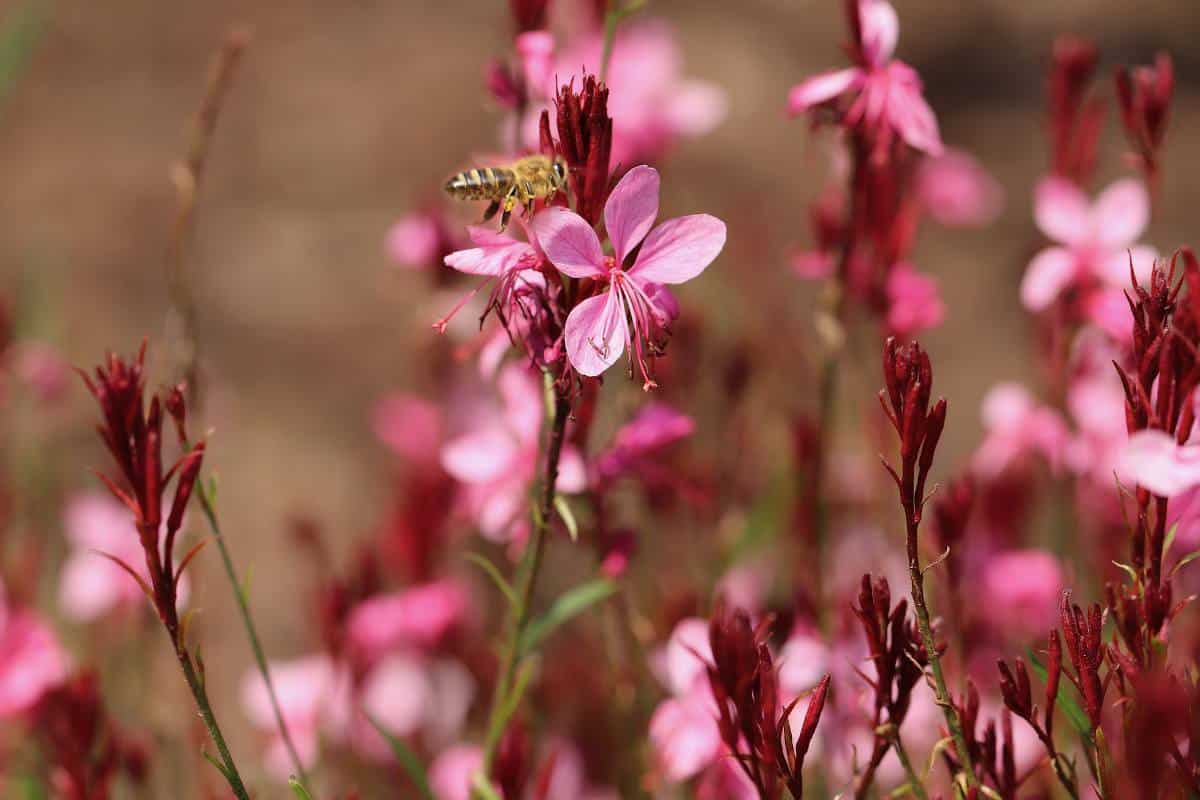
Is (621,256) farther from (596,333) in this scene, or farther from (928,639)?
(928,639)

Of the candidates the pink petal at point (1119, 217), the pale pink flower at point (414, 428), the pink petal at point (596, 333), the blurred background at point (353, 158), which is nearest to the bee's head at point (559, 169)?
the pink petal at point (596, 333)

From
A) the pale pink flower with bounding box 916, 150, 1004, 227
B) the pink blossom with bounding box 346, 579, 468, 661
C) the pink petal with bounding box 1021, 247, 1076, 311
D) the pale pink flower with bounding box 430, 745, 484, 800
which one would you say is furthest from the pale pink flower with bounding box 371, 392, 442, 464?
the pink petal with bounding box 1021, 247, 1076, 311

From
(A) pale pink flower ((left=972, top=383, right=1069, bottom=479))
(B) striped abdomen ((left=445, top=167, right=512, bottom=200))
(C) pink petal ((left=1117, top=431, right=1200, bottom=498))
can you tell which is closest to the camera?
(C) pink petal ((left=1117, top=431, right=1200, bottom=498))

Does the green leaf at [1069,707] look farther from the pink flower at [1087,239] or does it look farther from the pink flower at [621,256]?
the pink flower at [1087,239]

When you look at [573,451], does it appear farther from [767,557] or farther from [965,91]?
[965,91]

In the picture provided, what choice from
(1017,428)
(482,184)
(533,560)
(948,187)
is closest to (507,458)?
(533,560)

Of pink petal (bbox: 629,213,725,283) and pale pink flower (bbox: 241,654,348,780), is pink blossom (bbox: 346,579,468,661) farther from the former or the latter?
pink petal (bbox: 629,213,725,283)

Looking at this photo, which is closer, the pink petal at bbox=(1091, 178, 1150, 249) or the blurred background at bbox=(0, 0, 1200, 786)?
the pink petal at bbox=(1091, 178, 1150, 249)
